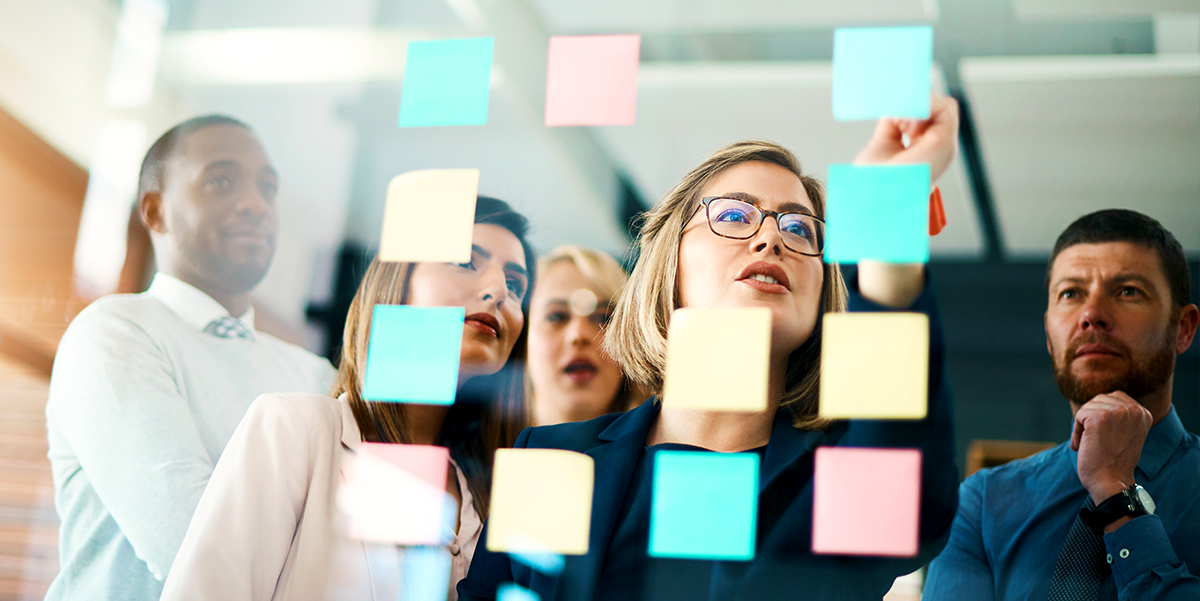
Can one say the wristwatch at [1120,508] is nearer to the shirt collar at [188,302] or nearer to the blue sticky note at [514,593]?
the blue sticky note at [514,593]

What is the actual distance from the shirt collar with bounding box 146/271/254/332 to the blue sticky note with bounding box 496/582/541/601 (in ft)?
2.72

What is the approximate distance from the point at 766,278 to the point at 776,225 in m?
0.08

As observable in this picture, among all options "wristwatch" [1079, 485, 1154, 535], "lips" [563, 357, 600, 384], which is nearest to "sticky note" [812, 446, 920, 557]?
"wristwatch" [1079, 485, 1154, 535]

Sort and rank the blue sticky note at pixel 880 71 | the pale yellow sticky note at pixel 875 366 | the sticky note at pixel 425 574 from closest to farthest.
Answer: the pale yellow sticky note at pixel 875 366 → the blue sticky note at pixel 880 71 → the sticky note at pixel 425 574

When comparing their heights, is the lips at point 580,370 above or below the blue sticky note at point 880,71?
below

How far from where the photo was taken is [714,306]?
118cm

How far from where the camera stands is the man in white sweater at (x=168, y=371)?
1.44 metres

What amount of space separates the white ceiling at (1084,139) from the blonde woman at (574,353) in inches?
29.1

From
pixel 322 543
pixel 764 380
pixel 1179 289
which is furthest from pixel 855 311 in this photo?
pixel 322 543

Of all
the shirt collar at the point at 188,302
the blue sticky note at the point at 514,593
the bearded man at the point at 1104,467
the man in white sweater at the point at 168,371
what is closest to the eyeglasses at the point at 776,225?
the bearded man at the point at 1104,467

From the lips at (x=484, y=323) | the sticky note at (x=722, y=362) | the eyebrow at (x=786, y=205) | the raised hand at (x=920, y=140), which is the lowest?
the sticky note at (x=722, y=362)

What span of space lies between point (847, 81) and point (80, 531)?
1.51m

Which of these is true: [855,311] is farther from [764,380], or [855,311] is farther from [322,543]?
[322,543]

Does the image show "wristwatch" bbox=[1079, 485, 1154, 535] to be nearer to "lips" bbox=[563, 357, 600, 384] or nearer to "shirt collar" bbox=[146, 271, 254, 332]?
"lips" bbox=[563, 357, 600, 384]
